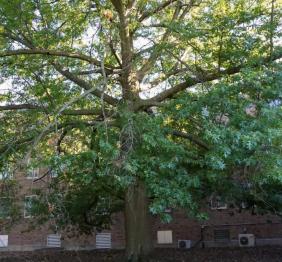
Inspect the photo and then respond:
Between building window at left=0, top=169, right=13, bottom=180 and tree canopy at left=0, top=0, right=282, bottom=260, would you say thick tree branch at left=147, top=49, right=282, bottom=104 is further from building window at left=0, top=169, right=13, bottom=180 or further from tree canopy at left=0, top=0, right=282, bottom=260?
building window at left=0, top=169, right=13, bottom=180

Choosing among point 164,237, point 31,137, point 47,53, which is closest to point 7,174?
point 31,137

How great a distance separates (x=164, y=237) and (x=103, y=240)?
4030 mm

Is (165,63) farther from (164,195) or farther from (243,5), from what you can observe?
(164,195)

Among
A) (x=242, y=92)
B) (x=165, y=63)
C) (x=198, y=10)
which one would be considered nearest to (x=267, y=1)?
(x=198, y=10)

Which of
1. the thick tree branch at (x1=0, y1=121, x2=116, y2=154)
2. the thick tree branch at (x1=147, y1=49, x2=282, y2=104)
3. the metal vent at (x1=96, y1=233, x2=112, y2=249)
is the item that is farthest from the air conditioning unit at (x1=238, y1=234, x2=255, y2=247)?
the thick tree branch at (x1=0, y1=121, x2=116, y2=154)

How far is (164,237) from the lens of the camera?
1113 inches

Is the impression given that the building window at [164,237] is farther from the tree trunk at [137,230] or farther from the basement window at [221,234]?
the tree trunk at [137,230]

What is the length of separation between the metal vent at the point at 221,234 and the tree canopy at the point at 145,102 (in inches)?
438

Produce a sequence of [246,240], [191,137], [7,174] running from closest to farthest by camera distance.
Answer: [7,174]
[191,137]
[246,240]

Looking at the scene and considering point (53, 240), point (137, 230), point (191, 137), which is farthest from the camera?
point (53, 240)

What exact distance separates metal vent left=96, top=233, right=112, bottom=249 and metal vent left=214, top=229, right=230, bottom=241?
6.55 metres

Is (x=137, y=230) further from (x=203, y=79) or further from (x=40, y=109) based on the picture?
(x=203, y=79)

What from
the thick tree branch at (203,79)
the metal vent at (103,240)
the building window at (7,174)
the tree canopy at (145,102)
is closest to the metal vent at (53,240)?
the metal vent at (103,240)

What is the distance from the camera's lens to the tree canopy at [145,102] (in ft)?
32.8
